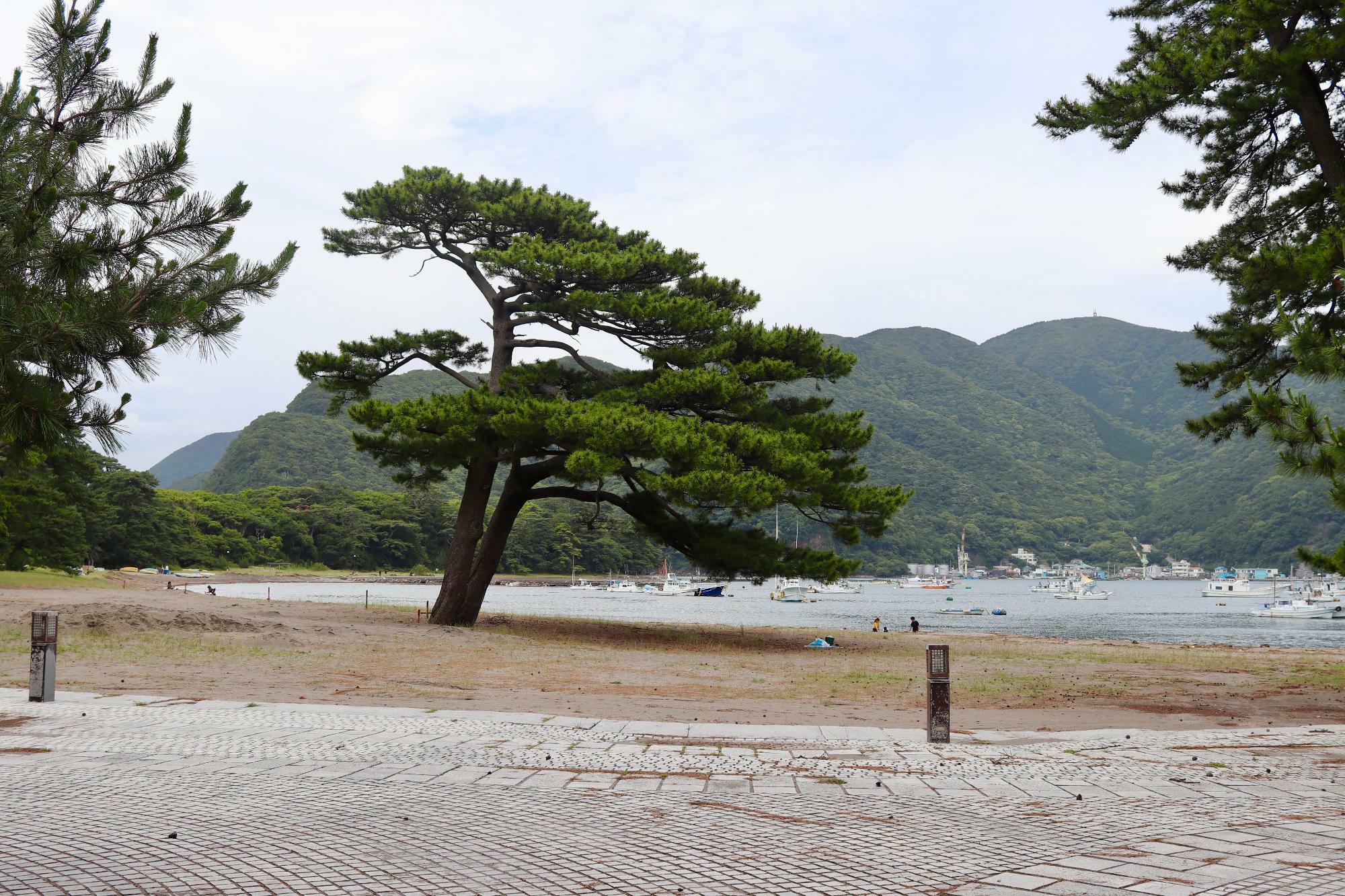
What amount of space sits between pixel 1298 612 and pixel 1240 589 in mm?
44664

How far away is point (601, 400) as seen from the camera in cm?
2538

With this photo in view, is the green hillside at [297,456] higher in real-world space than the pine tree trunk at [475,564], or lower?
higher

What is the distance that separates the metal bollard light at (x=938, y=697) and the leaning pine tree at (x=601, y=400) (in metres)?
12.3

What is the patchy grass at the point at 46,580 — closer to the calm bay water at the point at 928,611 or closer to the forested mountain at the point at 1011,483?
the calm bay water at the point at 928,611

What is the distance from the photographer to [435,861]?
5.14 meters

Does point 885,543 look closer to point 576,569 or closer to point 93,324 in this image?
point 576,569

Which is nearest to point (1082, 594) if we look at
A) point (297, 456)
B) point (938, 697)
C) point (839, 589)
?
point (839, 589)

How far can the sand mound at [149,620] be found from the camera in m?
20.7

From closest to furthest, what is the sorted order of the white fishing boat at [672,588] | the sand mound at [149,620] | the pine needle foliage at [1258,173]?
1. the pine needle foliage at [1258,173]
2. the sand mound at [149,620]
3. the white fishing boat at [672,588]

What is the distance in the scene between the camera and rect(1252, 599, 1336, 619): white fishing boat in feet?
266

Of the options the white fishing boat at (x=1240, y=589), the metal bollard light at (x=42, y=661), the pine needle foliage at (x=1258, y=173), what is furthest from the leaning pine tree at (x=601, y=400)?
the white fishing boat at (x=1240, y=589)

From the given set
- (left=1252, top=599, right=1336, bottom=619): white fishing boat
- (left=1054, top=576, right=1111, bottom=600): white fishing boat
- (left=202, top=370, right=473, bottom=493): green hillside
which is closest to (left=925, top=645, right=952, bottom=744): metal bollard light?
(left=1252, top=599, right=1336, bottom=619): white fishing boat

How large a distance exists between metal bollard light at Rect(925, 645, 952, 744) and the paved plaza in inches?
8.3

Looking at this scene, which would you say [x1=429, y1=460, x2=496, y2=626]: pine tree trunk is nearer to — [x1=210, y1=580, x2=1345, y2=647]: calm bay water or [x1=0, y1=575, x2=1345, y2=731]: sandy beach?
[x1=0, y1=575, x2=1345, y2=731]: sandy beach
